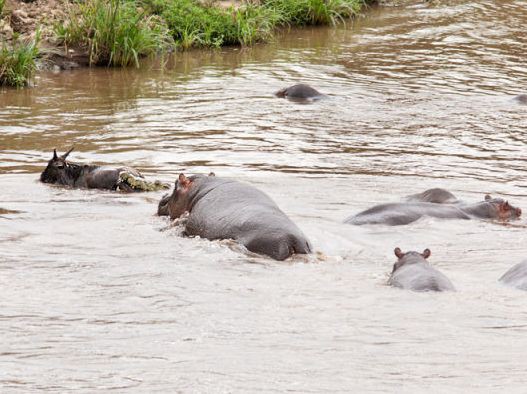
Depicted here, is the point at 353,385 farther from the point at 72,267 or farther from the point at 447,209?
the point at 447,209

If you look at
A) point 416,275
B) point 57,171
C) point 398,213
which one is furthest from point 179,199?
point 416,275

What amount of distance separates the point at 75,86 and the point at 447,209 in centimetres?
779

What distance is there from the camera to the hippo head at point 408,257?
697 centimetres

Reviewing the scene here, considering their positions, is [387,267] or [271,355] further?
[387,267]

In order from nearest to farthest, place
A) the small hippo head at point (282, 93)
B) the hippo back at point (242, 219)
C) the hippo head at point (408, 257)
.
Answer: the hippo head at point (408, 257), the hippo back at point (242, 219), the small hippo head at point (282, 93)

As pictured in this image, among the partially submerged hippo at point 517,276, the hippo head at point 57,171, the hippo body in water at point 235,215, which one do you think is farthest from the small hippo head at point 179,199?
the partially submerged hippo at point 517,276

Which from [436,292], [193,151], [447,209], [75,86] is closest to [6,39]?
[75,86]

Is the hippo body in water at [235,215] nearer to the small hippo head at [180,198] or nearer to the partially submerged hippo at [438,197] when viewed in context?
the small hippo head at [180,198]

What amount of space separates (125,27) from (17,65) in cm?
204

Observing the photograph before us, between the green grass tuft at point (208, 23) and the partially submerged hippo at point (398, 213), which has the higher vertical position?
the green grass tuft at point (208, 23)

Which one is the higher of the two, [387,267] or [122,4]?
[122,4]

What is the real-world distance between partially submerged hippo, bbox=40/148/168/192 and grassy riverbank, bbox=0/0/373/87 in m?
5.13

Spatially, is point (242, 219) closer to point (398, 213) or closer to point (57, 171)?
point (398, 213)

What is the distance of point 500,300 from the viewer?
21.2 ft
